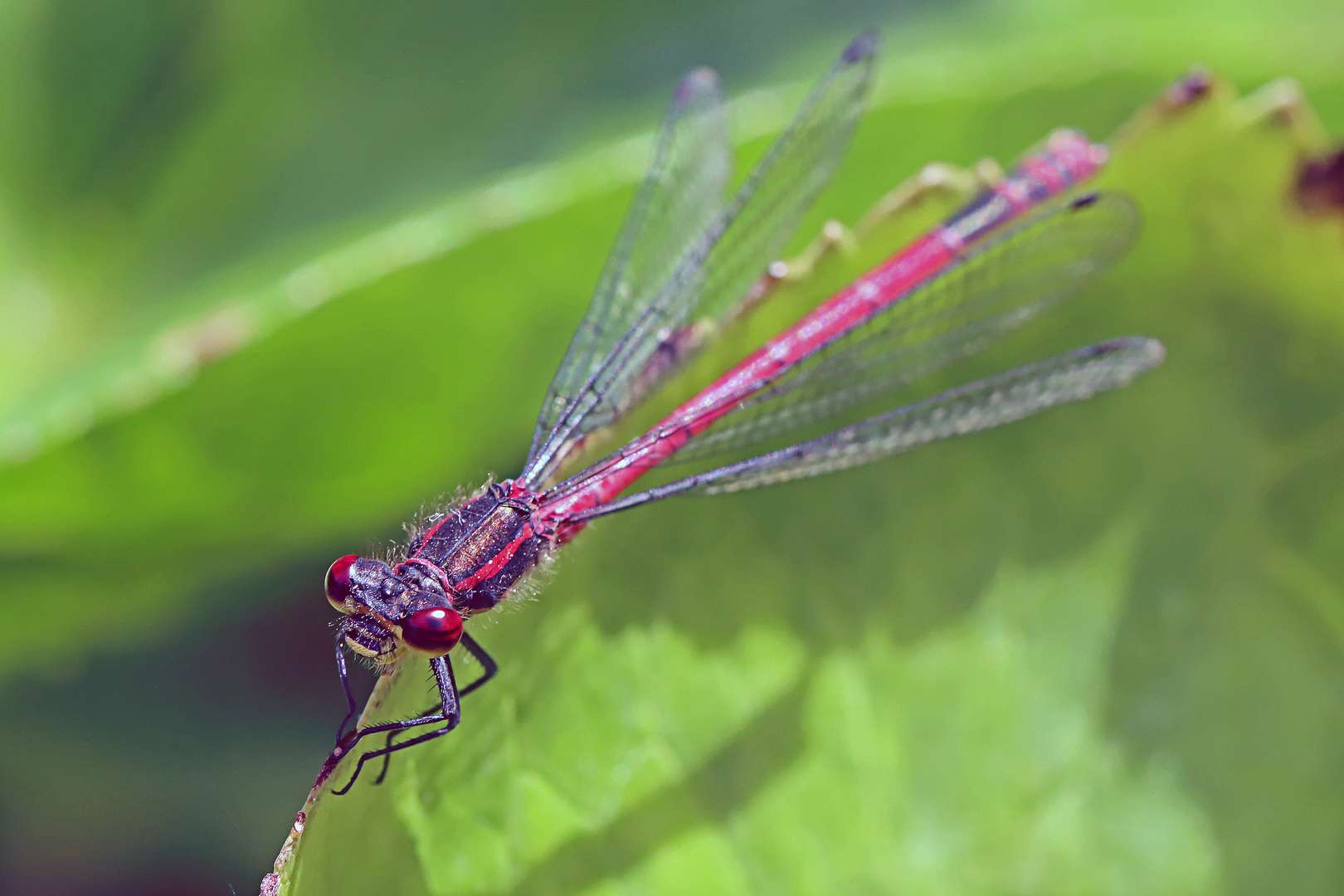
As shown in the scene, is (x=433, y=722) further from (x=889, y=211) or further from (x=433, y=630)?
(x=889, y=211)

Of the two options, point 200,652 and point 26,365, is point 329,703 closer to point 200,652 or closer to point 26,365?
point 200,652

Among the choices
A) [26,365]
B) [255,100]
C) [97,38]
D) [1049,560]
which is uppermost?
[97,38]

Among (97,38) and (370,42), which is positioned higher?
(97,38)

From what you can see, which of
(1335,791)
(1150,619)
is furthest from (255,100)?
(1335,791)

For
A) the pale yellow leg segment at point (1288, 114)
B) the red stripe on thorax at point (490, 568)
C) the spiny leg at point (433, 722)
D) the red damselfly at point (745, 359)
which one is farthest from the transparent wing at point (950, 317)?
the spiny leg at point (433, 722)

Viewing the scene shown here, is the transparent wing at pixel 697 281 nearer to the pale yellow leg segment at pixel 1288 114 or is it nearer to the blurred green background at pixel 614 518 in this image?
the blurred green background at pixel 614 518

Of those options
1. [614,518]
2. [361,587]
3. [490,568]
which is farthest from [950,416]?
[361,587]
